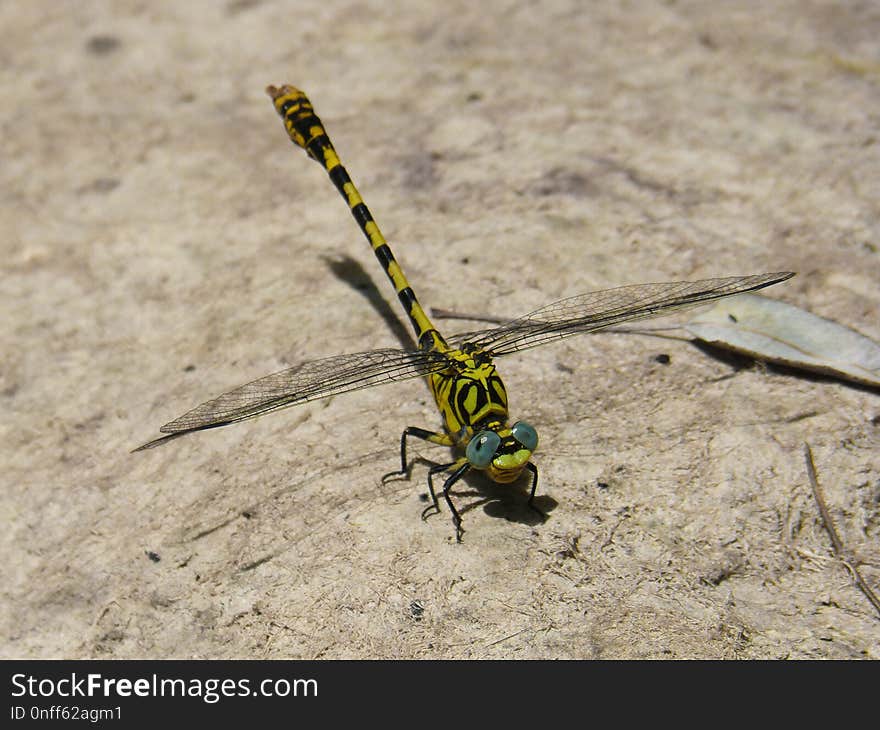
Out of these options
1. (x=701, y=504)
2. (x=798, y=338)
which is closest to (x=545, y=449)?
(x=701, y=504)

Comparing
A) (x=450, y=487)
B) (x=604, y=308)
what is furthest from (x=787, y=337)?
(x=450, y=487)

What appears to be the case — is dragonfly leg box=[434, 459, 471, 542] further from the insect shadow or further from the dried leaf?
the dried leaf

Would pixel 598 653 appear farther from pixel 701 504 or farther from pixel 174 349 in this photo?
pixel 174 349

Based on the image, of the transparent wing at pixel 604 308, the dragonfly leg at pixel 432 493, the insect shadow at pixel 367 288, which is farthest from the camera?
the insect shadow at pixel 367 288

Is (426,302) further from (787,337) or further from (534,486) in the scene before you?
(787,337)

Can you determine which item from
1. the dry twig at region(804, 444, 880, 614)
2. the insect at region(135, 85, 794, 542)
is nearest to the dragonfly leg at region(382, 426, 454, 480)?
the insect at region(135, 85, 794, 542)

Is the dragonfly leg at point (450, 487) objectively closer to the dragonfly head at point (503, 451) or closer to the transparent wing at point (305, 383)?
the dragonfly head at point (503, 451)

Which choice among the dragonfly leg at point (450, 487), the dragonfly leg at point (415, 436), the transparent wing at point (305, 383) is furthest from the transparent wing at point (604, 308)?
the dragonfly leg at point (450, 487)
